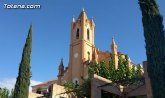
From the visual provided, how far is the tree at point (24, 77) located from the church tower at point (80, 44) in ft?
52.9

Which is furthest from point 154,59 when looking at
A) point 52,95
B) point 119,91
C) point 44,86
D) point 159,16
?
point 44,86

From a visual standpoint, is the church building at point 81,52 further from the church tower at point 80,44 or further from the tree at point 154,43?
the tree at point 154,43

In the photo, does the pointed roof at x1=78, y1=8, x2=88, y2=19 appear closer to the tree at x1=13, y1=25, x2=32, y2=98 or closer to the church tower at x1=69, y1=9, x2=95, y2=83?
the church tower at x1=69, y1=9, x2=95, y2=83

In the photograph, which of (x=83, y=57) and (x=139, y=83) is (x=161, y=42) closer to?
(x=139, y=83)

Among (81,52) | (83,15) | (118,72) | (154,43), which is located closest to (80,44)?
(81,52)

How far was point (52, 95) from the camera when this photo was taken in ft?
79.7

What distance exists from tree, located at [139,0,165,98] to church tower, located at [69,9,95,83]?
23352 millimetres

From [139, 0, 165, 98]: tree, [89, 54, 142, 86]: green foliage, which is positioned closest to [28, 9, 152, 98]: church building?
[89, 54, 142, 86]: green foliage

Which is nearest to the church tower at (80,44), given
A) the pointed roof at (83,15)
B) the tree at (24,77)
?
the pointed roof at (83,15)

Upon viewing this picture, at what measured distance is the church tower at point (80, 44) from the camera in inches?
1555

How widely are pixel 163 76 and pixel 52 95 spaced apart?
13.3 metres

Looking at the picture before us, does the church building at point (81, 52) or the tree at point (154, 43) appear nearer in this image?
the tree at point (154, 43)

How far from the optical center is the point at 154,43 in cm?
1475

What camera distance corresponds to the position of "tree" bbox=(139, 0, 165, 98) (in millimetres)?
13672
